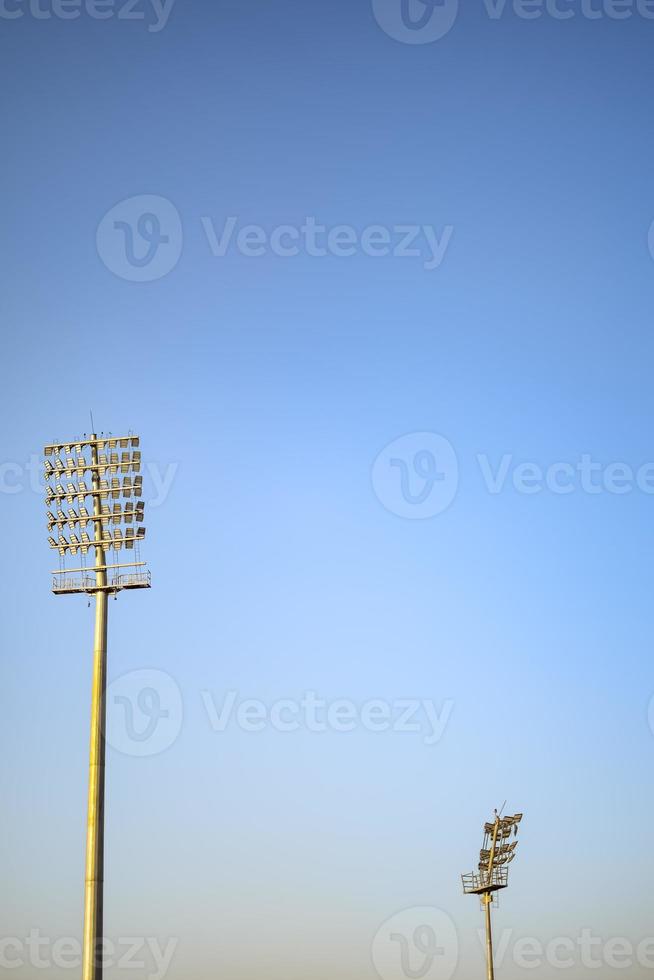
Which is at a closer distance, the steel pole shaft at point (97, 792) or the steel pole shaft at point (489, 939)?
the steel pole shaft at point (97, 792)

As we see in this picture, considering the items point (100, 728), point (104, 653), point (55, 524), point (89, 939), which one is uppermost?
point (55, 524)

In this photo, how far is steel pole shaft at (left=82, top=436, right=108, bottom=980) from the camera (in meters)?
29.7

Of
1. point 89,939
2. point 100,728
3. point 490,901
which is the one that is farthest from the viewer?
point 490,901

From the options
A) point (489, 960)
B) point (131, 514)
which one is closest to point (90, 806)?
point (131, 514)

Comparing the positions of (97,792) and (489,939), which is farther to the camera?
(489,939)

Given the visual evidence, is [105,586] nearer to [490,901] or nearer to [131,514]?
[131,514]

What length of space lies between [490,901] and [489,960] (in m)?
4.19

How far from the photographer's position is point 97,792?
103 feet

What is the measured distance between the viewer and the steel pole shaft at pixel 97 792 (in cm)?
2972

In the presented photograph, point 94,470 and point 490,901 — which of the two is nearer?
point 94,470

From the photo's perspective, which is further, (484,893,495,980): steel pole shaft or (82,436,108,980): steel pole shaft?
(484,893,495,980): steel pole shaft

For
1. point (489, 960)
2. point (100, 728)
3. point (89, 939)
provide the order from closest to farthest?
point (89, 939)
point (100, 728)
point (489, 960)

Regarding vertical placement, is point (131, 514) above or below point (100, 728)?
above

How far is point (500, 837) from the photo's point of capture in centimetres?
5328
